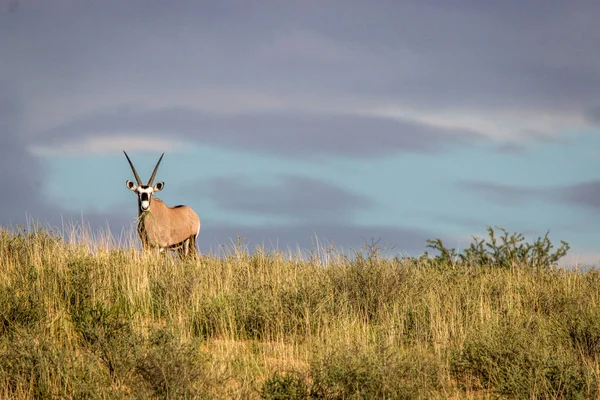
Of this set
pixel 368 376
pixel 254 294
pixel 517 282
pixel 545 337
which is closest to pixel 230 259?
pixel 254 294

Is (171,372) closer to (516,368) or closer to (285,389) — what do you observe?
(285,389)

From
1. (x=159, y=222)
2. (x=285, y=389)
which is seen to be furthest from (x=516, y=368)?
(x=159, y=222)

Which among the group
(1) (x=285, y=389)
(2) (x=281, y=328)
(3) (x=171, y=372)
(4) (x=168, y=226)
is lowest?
(1) (x=285, y=389)

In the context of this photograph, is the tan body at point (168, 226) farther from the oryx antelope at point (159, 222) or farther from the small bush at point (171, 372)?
the small bush at point (171, 372)

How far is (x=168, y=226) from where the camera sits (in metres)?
19.2

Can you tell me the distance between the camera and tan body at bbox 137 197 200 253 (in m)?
18.4

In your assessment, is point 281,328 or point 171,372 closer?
point 171,372

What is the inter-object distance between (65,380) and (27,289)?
148 inches

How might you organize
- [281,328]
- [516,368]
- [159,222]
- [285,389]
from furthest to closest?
[159,222], [281,328], [516,368], [285,389]

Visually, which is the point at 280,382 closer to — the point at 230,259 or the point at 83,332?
the point at 83,332

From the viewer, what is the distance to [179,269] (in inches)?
490

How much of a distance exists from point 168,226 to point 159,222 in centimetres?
33

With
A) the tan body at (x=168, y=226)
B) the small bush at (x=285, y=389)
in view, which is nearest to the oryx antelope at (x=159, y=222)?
the tan body at (x=168, y=226)

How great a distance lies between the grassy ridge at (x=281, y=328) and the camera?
6277 mm
